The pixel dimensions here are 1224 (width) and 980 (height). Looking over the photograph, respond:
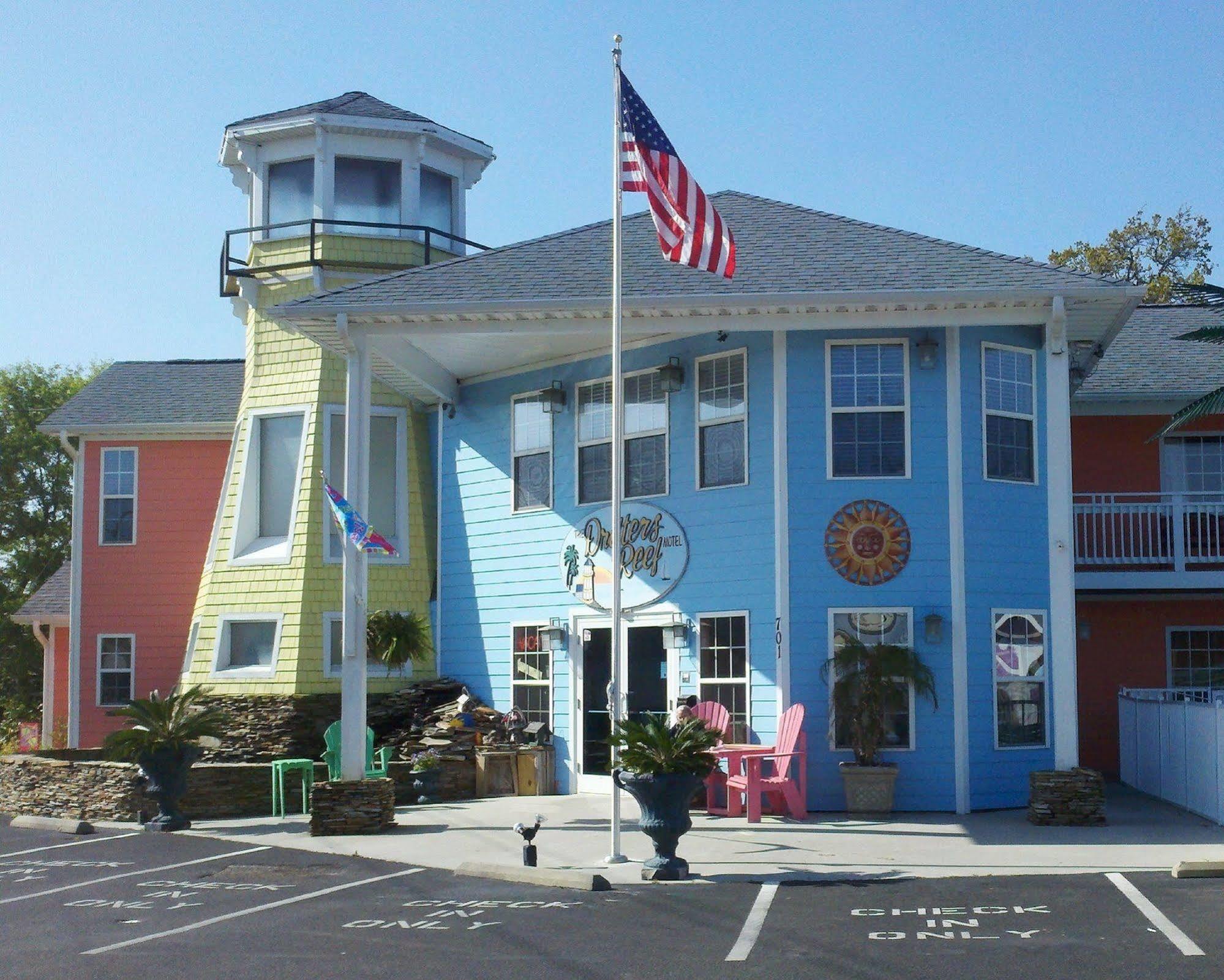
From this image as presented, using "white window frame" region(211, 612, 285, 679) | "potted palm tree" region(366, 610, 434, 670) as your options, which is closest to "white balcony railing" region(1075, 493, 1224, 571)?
"potted palm tree" region(366, 610, 434, 670)

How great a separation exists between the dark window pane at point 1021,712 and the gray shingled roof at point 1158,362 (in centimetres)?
592

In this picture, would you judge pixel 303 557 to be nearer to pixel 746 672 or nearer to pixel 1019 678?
pixel 746 672

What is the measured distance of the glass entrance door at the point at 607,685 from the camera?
1692cm

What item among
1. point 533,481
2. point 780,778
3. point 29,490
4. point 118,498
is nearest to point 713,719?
point 780,778

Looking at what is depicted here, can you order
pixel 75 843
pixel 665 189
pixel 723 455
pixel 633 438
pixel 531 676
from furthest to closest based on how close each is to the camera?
pixel 531 676 → pixel 633 438 → pixel 723 455 → pixel 75 843 → pixel 665 189

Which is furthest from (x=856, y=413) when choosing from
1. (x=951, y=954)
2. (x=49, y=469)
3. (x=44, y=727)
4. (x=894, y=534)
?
(x=49, y=469)

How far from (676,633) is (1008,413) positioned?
175 inches

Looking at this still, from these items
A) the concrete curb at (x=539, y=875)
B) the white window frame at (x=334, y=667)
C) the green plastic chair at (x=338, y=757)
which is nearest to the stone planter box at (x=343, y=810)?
the green plastic chair at (x=338, y=757)

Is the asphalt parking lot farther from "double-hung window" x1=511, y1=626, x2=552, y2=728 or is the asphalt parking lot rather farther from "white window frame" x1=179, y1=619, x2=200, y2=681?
"white window frame" x1=179, y1=619, x2=200, y2=681

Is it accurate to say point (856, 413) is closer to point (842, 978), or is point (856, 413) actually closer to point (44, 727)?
point (842, 978)

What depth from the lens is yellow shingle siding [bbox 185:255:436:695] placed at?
19672 millimetres

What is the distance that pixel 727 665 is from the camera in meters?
16.0

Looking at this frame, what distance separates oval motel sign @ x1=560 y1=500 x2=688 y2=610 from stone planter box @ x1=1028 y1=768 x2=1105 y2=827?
4572 mm

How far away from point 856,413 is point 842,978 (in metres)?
8.80
